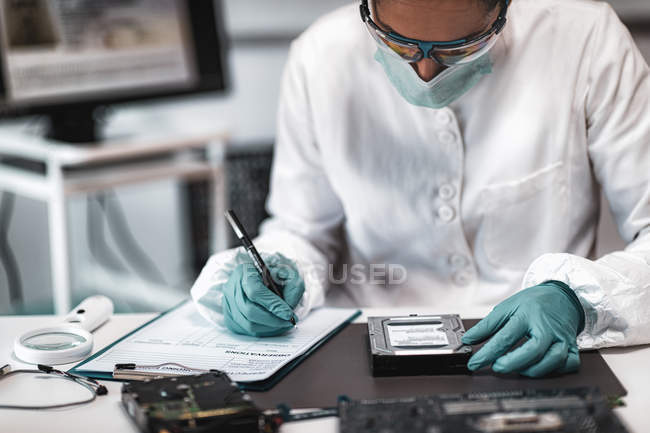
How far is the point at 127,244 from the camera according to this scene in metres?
3.17

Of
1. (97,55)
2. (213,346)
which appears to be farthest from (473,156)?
(97,55)

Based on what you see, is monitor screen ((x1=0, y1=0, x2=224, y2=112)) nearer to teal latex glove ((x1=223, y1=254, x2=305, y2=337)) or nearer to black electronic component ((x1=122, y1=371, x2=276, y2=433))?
teal latex glove ((x1=223, y1=254, x2=305, y2=337))

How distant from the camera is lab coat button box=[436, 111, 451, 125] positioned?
1.29 metres

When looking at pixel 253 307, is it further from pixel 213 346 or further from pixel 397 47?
pixel 397 47

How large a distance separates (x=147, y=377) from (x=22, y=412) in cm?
14

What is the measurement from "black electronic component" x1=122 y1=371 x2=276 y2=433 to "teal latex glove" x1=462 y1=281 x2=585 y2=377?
0.89ft

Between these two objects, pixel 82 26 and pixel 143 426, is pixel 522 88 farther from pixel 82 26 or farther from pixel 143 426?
pixel 82 26

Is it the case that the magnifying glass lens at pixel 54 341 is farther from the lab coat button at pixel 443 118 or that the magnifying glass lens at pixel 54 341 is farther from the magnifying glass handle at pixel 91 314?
the lab coat button at pixel 443 118

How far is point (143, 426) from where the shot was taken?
2.49 ft

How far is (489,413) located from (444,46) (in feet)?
1.71

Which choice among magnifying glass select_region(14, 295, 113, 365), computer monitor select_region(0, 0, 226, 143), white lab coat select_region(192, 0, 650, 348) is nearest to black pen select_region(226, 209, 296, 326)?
white lab coat select_region(192, 0, 650, 348)

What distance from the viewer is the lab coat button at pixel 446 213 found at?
1.32m

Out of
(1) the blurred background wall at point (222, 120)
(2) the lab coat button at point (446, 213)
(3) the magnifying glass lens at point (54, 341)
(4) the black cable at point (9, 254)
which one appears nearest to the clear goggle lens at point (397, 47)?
(2) the lab coat button at point (446, 213)

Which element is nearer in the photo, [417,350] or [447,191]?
[417,350]
